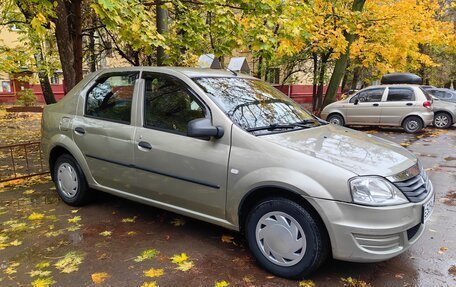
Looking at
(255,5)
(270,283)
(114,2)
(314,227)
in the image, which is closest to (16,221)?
(114,2)

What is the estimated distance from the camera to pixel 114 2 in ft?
15.3

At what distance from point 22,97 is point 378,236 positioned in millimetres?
21942

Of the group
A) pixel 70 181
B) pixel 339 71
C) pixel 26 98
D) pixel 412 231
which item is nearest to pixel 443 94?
pixel 339 71

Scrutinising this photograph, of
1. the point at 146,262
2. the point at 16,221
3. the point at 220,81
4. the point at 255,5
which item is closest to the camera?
the point at 146,262

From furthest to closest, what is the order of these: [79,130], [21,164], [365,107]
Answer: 1. [365,107]
2. [21,164]
3. [79,130]

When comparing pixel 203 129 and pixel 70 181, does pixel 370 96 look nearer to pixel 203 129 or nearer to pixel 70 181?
pixel 70 181

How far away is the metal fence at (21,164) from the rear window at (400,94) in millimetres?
10585

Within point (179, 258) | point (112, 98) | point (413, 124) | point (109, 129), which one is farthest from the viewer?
point (413, 124)

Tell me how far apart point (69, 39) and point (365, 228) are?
667 cm

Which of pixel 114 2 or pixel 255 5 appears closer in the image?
pixel 114 2

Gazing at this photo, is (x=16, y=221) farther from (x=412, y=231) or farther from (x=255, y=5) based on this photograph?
(x=255, y=5)

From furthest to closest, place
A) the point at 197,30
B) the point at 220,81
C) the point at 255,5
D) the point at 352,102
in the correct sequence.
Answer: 1. the point at 352,102
2. the point at 197,30
3. the point at 255,5
4. the point at 220,81

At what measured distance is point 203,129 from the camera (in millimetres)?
3242

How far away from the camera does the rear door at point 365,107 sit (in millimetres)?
12594
